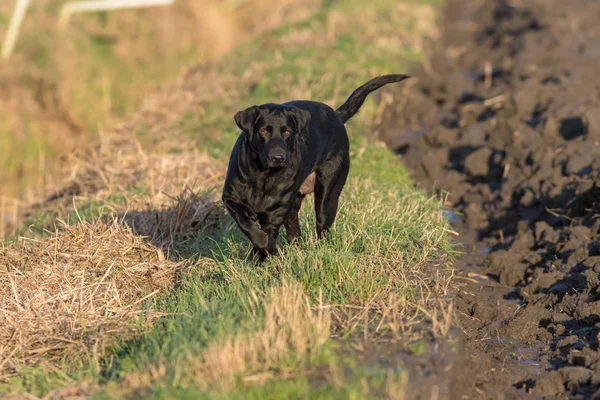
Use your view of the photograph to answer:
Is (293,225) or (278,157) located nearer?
(278,157)

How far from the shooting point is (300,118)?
6.86m

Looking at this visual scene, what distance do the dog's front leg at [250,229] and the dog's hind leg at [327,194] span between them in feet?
2.56

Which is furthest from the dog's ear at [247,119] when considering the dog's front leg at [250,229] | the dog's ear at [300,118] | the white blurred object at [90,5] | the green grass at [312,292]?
the white blurred object at [90,5]

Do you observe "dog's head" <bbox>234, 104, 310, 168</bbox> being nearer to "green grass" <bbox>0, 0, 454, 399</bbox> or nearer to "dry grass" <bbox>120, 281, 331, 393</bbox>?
"green grass" <bbox>0, 0, 454, 399</bbox>

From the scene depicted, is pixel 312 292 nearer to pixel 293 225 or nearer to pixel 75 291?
pixel 293 225

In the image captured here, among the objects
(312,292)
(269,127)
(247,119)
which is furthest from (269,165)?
(312,292)

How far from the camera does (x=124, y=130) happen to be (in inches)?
532

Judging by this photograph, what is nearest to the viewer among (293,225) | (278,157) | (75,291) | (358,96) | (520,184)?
(278,157)

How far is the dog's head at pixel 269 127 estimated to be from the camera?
6602 mm

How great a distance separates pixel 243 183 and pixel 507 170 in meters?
4.81

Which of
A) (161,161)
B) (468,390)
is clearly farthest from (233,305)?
(161,161)

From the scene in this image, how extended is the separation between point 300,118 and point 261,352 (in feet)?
7.13

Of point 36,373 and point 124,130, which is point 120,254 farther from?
point 124,130

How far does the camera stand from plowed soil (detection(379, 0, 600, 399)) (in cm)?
638
